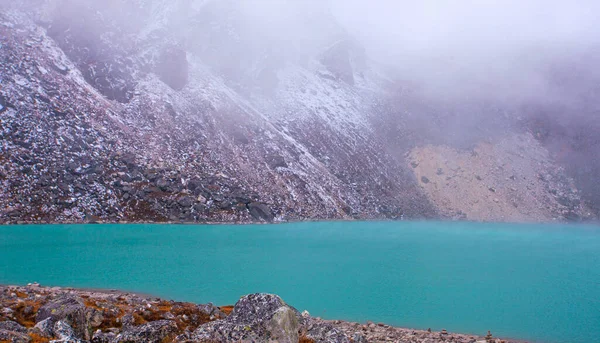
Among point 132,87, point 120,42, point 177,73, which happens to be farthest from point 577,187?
point 120,42

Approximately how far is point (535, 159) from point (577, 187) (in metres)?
9.88

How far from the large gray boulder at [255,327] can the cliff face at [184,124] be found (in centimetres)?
4837

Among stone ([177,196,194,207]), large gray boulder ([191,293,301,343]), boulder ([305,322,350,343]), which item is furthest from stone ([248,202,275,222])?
large gray boulder ([191,293,301,343])

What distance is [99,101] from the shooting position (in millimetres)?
66312

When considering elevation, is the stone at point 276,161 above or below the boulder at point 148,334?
below

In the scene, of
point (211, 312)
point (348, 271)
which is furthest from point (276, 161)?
point (211, 312)

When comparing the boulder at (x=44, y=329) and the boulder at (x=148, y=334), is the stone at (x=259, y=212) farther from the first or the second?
the boulder at (x=148, y=334)

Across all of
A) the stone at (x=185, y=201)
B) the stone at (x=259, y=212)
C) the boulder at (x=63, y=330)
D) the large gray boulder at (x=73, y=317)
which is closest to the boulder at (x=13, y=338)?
the boulder at (x=63, y=330)

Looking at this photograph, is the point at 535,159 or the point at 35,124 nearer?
the point at 35,124

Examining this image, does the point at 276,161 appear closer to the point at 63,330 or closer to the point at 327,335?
the point at 327,335

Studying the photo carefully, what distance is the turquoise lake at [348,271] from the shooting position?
2438 centimetres

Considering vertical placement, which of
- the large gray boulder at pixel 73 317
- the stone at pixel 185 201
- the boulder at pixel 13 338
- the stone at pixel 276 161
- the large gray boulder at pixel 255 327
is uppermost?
the large gray boulder at pixel 255 327

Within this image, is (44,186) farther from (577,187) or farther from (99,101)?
(577,187)

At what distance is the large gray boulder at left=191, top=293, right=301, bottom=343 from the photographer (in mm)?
8133
